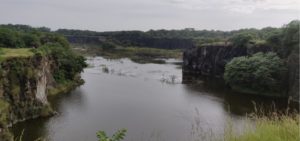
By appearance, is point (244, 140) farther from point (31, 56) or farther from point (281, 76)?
point (281, 76)

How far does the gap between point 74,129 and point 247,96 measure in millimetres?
31703

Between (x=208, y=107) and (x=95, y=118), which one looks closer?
(x=95, y=118)

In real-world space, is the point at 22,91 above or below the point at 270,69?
above

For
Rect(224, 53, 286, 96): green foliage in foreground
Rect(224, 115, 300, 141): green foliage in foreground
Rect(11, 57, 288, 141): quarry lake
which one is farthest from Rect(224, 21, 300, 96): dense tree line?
Rect(224, 115, 300, 141): green foliage in foreground

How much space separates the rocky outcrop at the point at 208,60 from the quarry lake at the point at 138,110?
1676 cm

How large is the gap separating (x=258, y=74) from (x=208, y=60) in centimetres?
3243

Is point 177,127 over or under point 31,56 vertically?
under

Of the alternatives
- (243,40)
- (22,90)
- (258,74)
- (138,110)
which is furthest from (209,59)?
(22,90)

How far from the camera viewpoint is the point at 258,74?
5872 cm

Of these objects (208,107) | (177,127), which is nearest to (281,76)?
(208,107)

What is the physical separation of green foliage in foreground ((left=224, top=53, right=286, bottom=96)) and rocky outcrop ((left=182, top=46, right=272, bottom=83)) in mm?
12665

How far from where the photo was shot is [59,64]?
60375 mm

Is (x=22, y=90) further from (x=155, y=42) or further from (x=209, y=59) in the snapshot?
(x=155, y=42)

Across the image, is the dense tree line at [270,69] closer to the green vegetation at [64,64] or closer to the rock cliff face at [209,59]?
the rock cliff face at [209,59]
